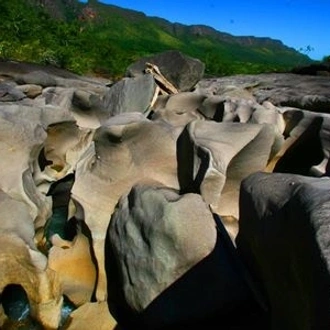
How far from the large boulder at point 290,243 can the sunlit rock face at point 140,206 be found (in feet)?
0.54

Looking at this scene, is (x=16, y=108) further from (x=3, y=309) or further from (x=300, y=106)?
(x=300, y=106)

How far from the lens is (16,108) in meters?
10.9

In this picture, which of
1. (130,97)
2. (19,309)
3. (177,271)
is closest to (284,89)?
(130,97)

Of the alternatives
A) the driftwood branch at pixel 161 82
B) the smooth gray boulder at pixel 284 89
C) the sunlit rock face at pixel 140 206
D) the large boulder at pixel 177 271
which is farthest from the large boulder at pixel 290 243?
the driftwood branch at pixel 161 82

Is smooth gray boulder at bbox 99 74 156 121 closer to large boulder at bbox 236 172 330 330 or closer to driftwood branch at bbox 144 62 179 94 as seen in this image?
driftwood branch at bbox 144 62 179 94

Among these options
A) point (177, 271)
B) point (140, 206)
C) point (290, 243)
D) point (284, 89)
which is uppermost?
point (284, 89)

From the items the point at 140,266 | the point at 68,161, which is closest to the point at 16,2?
the point at 68,161

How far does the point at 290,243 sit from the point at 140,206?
3333mm

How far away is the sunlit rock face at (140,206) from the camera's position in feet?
21.8

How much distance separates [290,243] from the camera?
179 inches

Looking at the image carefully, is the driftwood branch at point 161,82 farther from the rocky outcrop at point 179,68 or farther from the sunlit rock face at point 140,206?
the sunlit rock face at point 140,206

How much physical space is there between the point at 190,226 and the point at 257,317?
141 cm

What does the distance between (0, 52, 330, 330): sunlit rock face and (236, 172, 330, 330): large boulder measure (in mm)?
165

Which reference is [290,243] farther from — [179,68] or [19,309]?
[179,68]
